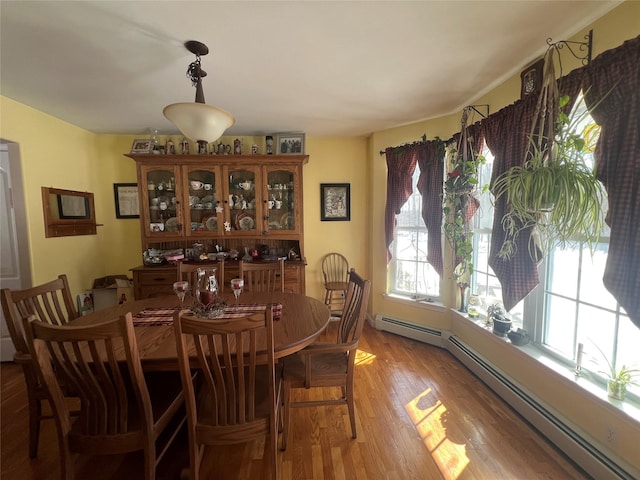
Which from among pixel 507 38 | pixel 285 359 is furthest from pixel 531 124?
pixel 285 359

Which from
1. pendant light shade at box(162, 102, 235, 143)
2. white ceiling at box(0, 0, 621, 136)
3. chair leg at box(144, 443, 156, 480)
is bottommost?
chair leg at box(144, 443, 156, 480)

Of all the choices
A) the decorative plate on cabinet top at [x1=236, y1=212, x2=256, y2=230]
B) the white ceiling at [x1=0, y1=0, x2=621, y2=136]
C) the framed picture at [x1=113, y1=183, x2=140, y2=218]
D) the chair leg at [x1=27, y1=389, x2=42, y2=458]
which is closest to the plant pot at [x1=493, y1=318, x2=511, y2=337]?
the white ceiling at [x1=0, y1=0, x2=621, y2=136]

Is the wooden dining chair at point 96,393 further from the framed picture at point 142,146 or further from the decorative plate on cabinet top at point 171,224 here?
the framed picture at point 142,146

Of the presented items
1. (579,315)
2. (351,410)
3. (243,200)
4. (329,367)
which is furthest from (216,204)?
(579,315)

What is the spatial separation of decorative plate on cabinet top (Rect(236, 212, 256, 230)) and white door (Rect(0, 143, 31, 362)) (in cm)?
186

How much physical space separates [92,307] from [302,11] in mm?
3559

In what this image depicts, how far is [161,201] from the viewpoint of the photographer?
298 cm

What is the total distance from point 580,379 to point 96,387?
250 centimetres

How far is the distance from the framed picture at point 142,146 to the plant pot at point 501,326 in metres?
3.84

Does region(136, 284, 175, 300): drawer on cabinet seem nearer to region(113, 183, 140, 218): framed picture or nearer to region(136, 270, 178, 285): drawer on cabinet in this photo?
region(136, 270, 178, 285): drawer on cabinet

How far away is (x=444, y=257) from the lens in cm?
268

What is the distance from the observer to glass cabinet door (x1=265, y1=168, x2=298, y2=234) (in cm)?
306

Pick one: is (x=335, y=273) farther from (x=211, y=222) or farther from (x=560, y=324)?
(x=560, y=324)

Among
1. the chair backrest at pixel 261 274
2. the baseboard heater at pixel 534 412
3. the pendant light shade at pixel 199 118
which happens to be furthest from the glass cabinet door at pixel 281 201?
the baseboard heater at pixel 534 412
